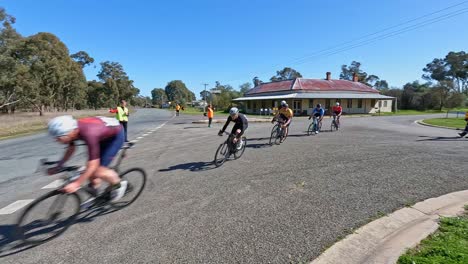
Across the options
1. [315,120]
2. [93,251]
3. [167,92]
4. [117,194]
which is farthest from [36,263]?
[167,92]

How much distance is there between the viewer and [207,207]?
14.0ft

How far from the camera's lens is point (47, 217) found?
346 centimetres

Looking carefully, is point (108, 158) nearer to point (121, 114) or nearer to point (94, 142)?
point (94, 142)

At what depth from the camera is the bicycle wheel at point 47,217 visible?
3250 mm

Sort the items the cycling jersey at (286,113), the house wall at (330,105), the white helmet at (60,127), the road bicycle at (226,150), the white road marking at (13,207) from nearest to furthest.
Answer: the white helmet at (60,127)
the white road marking at (13,207)
the road bicycle at (226,150)
the cycling jersey at (286,113)
the house wall at (330,105)

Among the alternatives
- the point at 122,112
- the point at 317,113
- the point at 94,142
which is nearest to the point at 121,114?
the point at 122,112

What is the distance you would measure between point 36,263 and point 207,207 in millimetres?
2258

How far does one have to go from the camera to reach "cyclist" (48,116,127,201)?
3194 mm

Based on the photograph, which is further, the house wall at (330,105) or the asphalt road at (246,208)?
the house wall at (330,105)

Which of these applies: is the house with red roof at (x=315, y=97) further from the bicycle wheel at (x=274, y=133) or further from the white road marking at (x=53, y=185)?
the white road marking at (x=53, y=185)

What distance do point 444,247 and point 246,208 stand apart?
8.27ft

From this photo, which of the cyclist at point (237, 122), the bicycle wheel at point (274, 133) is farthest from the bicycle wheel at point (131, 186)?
the bicycle wheel at point (274, 133)

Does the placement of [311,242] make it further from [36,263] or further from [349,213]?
[36,263]

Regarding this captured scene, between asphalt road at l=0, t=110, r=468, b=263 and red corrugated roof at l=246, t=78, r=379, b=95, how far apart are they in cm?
3811
